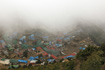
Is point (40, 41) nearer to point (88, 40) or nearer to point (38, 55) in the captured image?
point (38, 55)

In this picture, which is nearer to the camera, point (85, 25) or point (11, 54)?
point (11, 54)

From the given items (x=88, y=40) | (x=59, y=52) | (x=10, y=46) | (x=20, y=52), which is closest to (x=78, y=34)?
(x=88, y=40)

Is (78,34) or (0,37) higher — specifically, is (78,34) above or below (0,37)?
below

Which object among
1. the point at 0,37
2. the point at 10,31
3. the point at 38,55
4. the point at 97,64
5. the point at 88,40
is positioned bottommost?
the point at 97,64

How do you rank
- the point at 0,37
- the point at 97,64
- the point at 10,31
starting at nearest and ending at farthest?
the point at 97,64 < the point at 0,37 < the point at 10,31

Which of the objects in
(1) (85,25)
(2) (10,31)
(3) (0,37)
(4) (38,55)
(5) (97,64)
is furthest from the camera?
(1) (85,25)

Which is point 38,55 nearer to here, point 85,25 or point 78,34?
point 78,34

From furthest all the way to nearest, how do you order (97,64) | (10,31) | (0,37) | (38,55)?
(10,31), (0,37), (38,55), (97,64)

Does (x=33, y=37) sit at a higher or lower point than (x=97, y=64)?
higher

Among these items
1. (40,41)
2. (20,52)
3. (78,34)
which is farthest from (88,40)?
(20,52)
